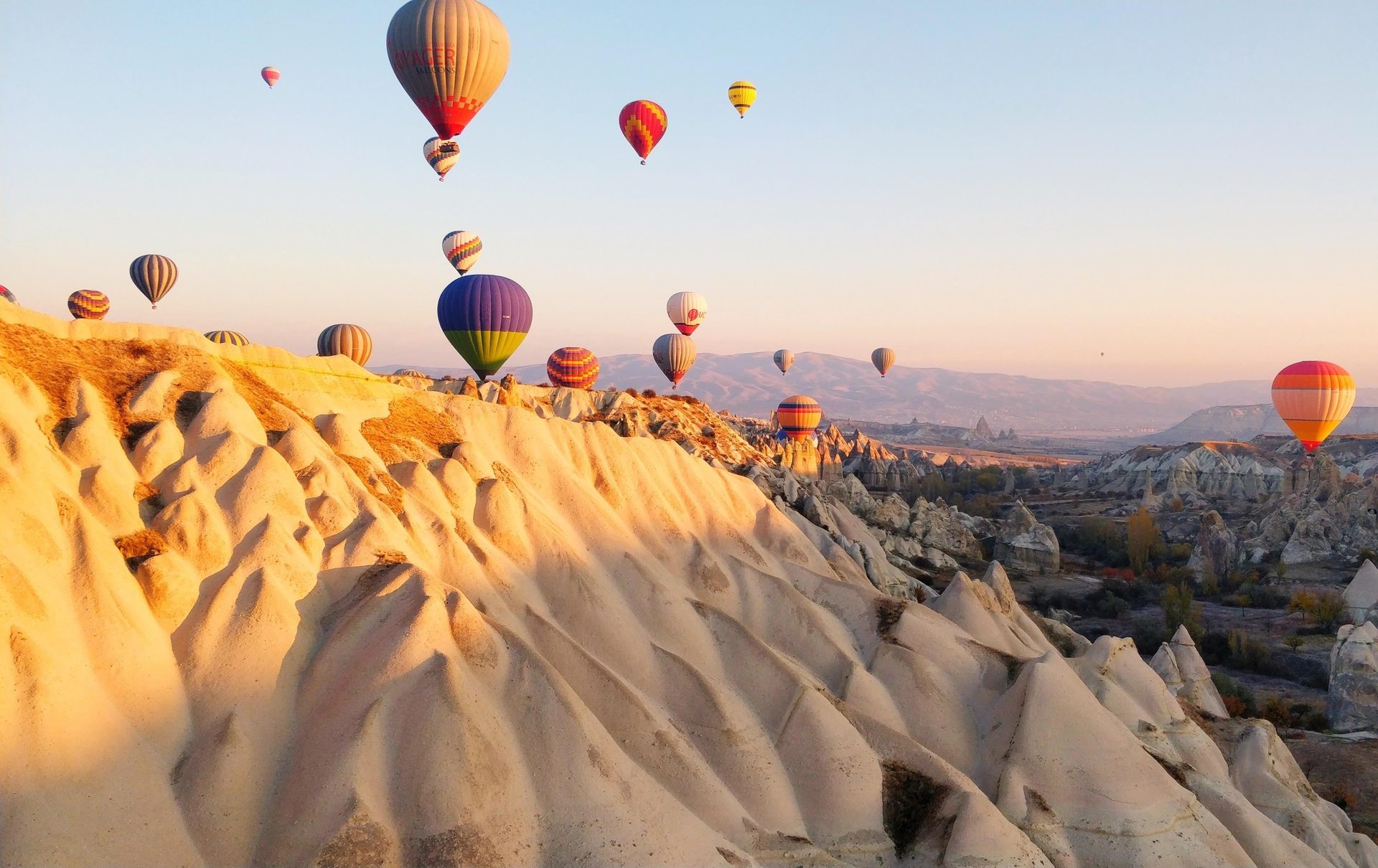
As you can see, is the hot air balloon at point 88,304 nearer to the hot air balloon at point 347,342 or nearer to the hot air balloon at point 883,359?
the hot air balloon at point 347,342

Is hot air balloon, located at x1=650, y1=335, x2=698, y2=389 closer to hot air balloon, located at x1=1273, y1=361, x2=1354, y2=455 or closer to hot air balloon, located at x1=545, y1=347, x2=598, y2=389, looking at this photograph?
hot air balloon, located at x1=545, y1=347, x2=598, y2=389

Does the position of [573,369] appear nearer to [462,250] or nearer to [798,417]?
[462,250]

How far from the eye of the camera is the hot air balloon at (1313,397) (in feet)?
280

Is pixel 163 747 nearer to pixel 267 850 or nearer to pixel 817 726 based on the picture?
pixel 267 850

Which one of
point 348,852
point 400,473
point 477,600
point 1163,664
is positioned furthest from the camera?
point 1163,664

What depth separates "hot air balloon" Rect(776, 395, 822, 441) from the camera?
336 feet

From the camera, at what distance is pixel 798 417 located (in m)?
102

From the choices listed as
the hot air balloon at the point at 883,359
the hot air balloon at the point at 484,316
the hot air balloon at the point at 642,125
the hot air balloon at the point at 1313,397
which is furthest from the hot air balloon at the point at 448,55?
the hot air balloon at the point at 883,359

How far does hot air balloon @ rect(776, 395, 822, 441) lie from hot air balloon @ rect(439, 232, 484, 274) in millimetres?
38034

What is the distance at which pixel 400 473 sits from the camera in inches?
1018

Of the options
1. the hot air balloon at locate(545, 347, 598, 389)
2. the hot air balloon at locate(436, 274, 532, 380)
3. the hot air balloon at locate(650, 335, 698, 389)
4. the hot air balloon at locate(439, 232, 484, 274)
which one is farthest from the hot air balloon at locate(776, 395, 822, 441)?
the hot air balloon at locate(436, 274, 532, 380)

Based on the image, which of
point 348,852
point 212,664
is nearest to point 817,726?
point 348,852

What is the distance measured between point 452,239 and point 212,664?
217 feet

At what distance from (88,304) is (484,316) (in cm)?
5286
